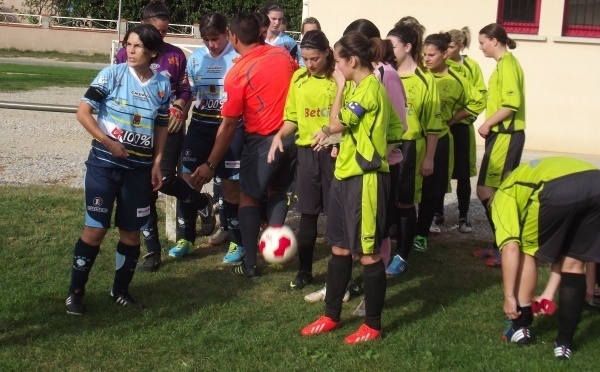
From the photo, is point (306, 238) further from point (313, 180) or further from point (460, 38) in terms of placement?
point (460, 38)

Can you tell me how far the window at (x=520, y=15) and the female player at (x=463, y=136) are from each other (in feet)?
18.3

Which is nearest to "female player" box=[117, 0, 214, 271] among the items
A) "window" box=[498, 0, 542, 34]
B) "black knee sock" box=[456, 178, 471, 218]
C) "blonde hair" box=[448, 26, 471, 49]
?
"blonde hair" box=[448, 26, 471, 49]

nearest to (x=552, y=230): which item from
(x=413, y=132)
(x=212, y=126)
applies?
(x=413, y=132)

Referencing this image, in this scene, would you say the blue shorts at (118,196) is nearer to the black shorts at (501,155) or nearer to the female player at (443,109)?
the female player at (443,109)

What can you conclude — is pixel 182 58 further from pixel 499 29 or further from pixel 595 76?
pixel 595 76

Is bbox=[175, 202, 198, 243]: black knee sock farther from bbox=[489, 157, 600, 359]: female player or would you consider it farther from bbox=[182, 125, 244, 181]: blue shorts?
bbox=[489, 157, 600, 359]: female player

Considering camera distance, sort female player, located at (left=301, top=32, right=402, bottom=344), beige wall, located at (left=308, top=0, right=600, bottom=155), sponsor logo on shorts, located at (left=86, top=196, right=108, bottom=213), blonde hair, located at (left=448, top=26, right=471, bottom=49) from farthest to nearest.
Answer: beige wall, located at (left=308, top=0, right=600, bottom=155) < blonde hair, located at (left=448, top=26, right=471, bottom=49) < sponsor logo on shorts, located at (left=86, top=196, right=108, bottom=213) < female player, located at (left=301, top=32, right=402, bottom=344)

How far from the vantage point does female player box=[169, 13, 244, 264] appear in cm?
708

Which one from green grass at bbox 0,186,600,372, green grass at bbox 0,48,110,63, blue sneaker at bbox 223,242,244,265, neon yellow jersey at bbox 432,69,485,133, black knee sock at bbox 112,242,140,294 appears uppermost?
green grass at bbox 0,48,110,63

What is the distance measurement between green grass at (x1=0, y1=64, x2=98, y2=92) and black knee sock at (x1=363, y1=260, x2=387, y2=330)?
15.8m

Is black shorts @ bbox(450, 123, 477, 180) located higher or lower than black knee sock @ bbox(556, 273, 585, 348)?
higher

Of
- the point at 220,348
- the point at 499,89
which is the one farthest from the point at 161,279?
the point at 499,89

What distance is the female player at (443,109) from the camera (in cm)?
756

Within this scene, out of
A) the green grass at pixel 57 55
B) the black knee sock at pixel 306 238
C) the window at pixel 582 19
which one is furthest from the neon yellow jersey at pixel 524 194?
the green grass at pixel 57 55
